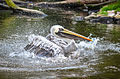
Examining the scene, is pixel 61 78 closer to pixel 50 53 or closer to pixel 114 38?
pixel 50 53

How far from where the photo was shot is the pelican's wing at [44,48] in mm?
8555

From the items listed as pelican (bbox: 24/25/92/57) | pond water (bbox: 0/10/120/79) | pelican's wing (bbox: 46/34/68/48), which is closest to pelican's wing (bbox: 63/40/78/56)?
pelican (bbox: 24/25/92/57)

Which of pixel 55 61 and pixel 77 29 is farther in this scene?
pixel 77 29

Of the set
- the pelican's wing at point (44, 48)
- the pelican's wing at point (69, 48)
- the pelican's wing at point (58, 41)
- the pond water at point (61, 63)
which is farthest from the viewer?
the pelican's wing at point (58, 41)

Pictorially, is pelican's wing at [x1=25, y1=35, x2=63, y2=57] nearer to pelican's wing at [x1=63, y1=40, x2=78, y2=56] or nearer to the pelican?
the pelican

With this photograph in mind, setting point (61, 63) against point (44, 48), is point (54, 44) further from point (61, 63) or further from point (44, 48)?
point (61, 63)

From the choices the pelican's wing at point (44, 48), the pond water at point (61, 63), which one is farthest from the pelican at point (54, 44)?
the pond water at point (61, 63)

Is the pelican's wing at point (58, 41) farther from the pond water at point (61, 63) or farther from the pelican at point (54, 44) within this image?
the pond water at point (61, 63)

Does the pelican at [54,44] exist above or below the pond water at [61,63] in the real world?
above

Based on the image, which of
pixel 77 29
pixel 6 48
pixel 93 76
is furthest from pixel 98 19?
pixel 93 76

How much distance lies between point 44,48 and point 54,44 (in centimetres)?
44

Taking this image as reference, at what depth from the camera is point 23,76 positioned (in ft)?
22.4

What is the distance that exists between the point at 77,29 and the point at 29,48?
6549 millimetres

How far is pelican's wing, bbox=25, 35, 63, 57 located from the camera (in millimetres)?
8555
